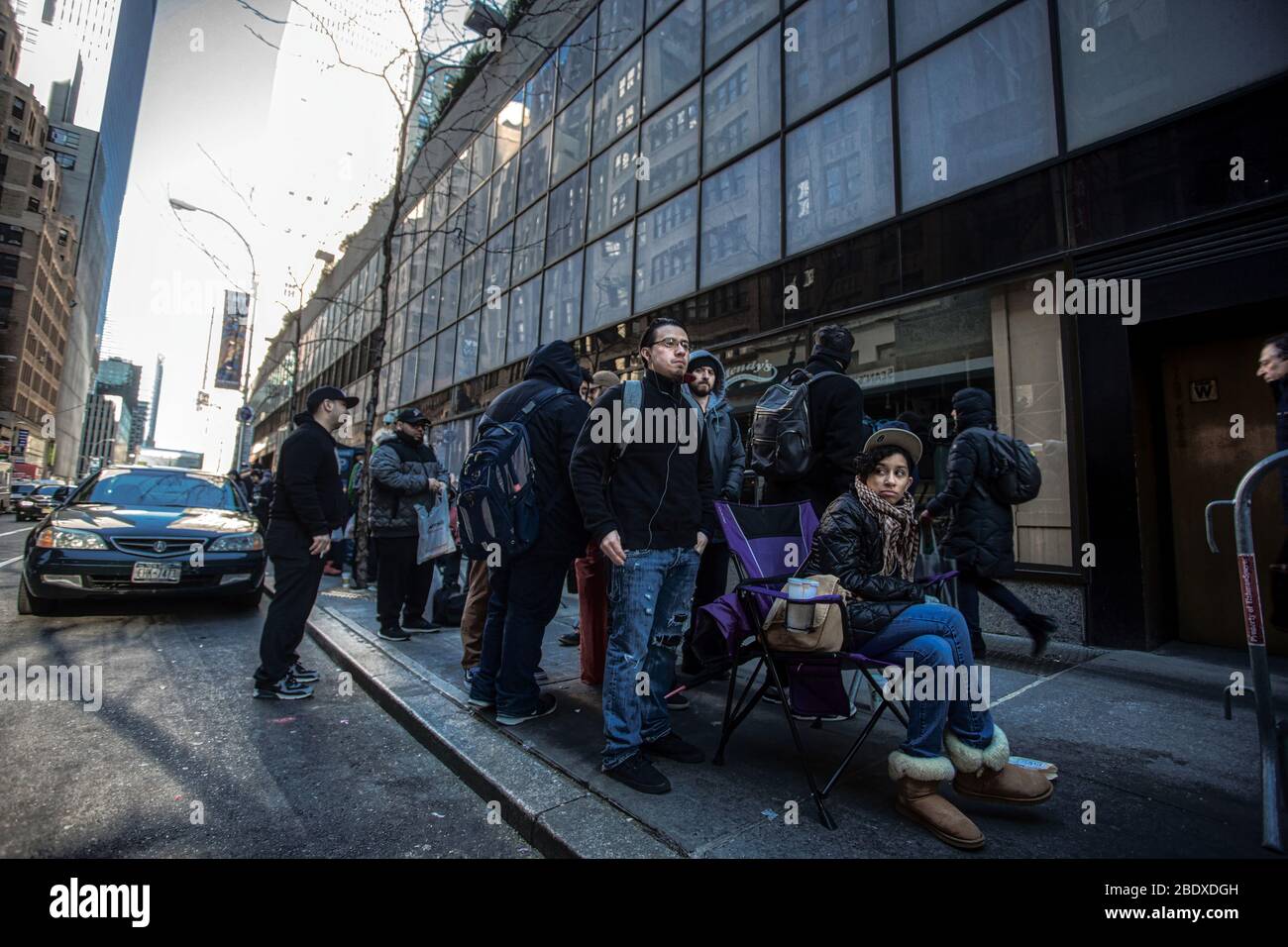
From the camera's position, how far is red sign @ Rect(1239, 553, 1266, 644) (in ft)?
6.83

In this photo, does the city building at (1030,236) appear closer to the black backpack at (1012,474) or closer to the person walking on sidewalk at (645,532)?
the black backpack at (1012,474)

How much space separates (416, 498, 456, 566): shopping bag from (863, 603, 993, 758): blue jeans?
394cm

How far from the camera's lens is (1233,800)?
2283mm

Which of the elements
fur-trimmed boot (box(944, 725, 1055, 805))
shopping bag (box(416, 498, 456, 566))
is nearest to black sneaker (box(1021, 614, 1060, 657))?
fur-trimmed boot (box(944, 725, 1055, 805))

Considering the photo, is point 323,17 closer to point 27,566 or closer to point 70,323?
point 27,566

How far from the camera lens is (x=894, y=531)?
2488 mm

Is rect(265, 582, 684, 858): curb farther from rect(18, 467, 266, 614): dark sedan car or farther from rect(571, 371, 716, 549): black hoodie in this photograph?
rect(18, 467, 266, 614): dark sedan car

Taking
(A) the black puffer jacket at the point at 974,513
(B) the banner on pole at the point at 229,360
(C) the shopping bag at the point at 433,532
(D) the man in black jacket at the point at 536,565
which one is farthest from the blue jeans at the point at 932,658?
(B) the banner on pole at the point at 229,360

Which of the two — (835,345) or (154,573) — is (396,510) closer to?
(154,573)

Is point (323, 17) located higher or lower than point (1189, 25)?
higher
